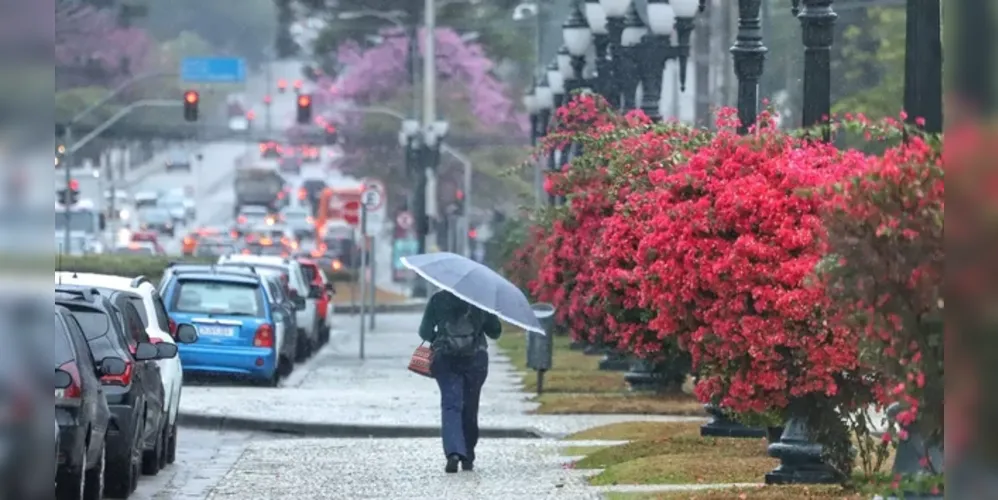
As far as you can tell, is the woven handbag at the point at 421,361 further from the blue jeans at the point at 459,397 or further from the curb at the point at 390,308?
the curb at the point at 390,308

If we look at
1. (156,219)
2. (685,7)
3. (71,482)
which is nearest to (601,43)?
(685,7)

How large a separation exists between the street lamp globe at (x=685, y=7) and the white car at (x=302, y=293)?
15.8m

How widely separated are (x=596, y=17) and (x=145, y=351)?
13776 mm

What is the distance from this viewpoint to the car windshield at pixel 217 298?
31.1 m

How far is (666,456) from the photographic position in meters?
18.2

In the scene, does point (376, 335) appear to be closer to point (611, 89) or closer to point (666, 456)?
A: point (611, 89)

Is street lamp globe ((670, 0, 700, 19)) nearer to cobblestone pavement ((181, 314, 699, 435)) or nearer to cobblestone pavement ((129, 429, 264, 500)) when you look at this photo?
cobblestone pavement ((181, 314, 699, 435))

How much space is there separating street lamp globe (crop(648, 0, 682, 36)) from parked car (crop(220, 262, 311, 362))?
8797 millimetres

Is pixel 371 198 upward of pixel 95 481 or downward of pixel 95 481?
upward

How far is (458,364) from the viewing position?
18.3m

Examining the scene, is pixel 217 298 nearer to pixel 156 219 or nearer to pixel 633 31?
pixel 633 31

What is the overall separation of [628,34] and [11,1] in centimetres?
2206

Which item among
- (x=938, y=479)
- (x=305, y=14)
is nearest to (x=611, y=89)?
(x=938, y=479)

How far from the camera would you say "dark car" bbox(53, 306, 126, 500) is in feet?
45.9
